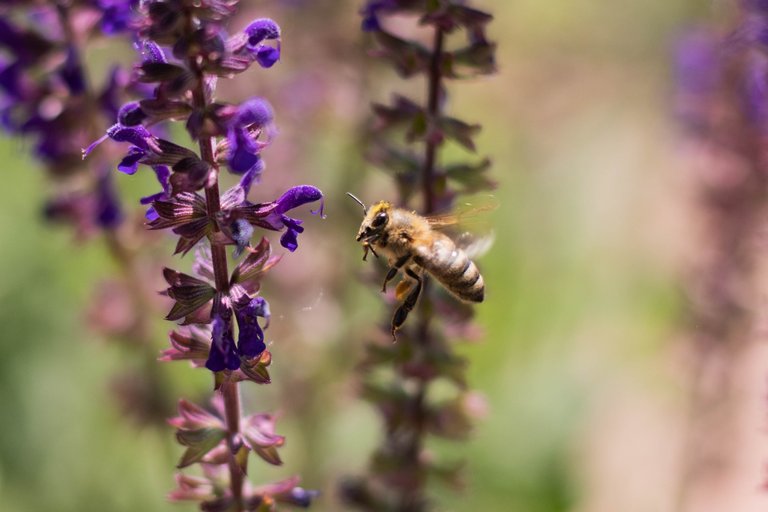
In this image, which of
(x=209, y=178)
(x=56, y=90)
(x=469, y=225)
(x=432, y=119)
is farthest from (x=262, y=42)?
(x=56, y=90)

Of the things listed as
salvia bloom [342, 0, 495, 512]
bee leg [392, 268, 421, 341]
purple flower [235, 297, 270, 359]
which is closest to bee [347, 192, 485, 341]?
bee leg [392, 268, 421, 341]

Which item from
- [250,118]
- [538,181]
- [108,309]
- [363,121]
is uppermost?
[250,118]

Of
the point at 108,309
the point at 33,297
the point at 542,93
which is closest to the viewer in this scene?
the point at 108,309

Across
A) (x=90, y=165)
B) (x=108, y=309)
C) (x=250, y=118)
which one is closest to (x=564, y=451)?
A: (x=108, y=309)

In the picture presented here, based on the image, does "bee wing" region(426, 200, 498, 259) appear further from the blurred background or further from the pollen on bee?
the blurred background

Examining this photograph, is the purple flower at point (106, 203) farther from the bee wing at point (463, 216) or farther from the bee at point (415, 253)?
the bee wing at point (463, 216)

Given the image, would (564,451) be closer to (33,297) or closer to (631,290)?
(631,290)

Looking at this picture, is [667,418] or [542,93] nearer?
[667,418]

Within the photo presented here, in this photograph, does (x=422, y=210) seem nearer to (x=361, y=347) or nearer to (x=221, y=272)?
(x=221, y=272)
